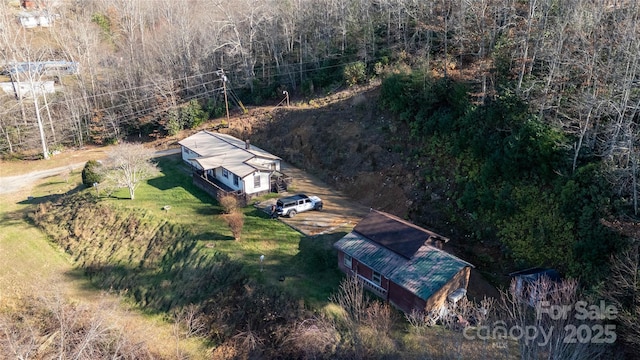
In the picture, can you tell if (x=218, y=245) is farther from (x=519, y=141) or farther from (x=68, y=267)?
(x=519, y=141)

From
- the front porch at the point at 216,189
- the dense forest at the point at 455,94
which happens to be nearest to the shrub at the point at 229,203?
the front porch at the point at 216,189

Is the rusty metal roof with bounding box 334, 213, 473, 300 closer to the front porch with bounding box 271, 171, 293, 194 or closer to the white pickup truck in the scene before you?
the white pickup truck

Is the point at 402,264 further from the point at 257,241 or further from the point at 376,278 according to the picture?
the point at 257,241

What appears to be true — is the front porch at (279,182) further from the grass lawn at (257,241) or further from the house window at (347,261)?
the house window at (347,261)

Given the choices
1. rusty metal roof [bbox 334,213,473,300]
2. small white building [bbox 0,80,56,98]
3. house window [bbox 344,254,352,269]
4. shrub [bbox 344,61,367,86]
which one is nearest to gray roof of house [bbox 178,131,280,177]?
house window [bbox 344,254,352,269]

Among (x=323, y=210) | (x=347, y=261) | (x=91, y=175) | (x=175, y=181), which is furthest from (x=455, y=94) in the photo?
(x=91, y=175)

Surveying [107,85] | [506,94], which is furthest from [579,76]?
[107,85]

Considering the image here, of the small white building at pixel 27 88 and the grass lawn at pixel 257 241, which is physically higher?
the small white building at pixel 27 88
